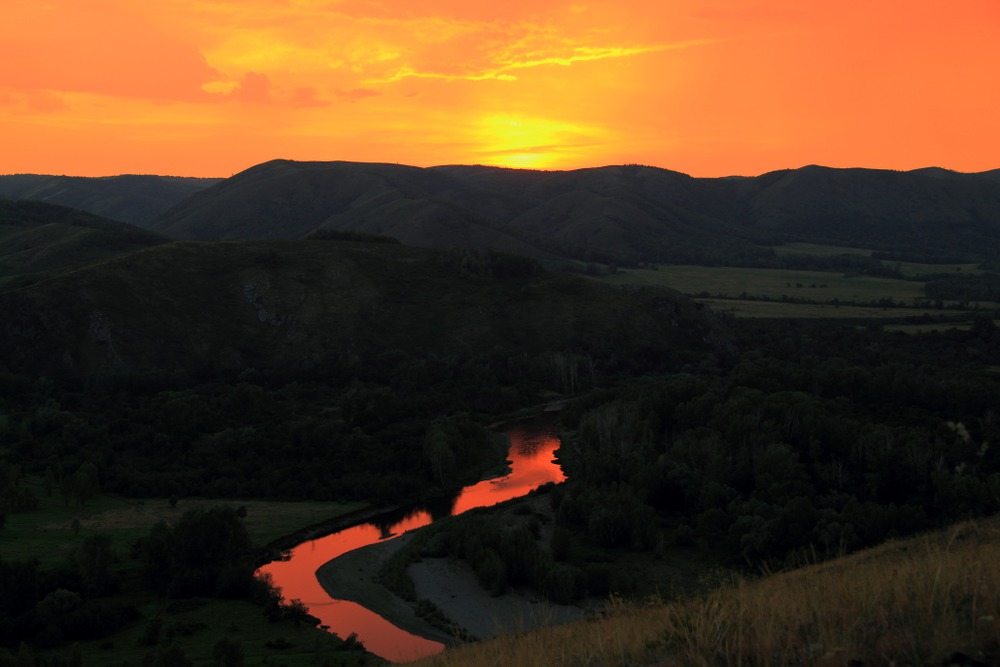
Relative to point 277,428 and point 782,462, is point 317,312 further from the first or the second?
point 782,462

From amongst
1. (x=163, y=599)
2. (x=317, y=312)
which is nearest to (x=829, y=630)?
(x=163, y=599)

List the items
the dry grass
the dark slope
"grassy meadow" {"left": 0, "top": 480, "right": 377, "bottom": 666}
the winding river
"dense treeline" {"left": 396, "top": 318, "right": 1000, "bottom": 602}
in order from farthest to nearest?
the dark slope < "dense treeline" {"left": 396, "top": 318, "right": 1000, "bottom": 602} < the winding river < "grassy meadow" {"left": 0, "top": 480, "right": 377, "bottom": 666} < the dry grass

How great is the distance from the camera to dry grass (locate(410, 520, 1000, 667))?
1116cm

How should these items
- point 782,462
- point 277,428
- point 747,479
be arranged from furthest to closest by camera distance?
point 277,428 → point 747,479 → point 782,462

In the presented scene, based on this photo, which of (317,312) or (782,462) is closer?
(782,462)

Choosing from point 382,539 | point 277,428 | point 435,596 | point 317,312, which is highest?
point 317,312

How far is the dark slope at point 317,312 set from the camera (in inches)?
5251

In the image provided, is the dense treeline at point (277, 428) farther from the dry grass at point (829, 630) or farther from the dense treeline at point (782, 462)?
the dry grass at point (829, 630)

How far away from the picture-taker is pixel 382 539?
69.0m

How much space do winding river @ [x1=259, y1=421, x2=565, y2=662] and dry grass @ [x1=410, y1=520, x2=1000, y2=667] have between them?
2890 centimetres

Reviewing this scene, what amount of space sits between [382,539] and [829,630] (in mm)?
60032

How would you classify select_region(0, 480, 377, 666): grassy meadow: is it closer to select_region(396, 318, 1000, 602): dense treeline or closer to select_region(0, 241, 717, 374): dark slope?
select_region(396, 318, 1000, 602): dense treeline

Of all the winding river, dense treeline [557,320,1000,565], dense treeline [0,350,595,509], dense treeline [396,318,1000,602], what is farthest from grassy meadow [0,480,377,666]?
dense treeline [557,320,1000,565]

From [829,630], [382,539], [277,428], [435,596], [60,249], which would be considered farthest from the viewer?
[60,249]
